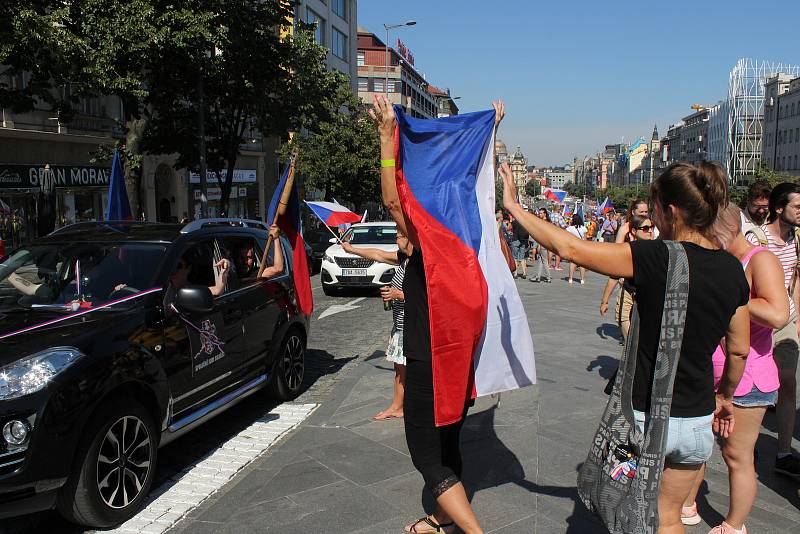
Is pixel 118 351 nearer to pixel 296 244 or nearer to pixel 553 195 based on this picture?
pixel 296 244

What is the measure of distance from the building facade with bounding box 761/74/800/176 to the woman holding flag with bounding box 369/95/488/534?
3625 inches

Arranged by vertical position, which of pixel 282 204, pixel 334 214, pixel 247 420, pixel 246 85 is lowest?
pixel 247 420

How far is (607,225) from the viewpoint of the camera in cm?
2559

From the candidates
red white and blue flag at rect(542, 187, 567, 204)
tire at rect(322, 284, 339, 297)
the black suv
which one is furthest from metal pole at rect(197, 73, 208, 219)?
the black suv

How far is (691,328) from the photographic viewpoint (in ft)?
8.46

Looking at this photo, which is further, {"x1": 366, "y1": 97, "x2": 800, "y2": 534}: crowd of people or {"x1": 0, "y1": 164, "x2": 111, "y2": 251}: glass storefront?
{"x1": 0, "y1": 164, "x2": 111, "y2": 251}: glass storefront

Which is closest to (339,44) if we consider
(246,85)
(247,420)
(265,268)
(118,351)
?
(246,85)

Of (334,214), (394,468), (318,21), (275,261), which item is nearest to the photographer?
(394,468)

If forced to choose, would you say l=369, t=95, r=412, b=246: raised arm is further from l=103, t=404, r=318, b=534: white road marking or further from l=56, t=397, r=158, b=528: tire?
l=103, t=404, r=318, b=534: white road marking

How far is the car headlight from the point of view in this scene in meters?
3.45

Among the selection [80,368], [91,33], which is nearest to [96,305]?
[80,368]

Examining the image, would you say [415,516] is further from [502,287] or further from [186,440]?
[186,440]

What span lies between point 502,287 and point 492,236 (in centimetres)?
29

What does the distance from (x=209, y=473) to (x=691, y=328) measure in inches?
138
